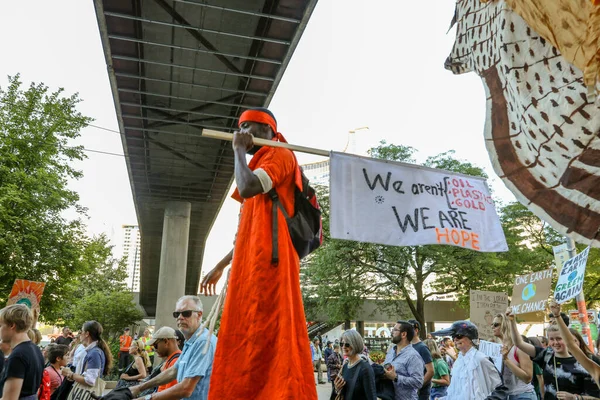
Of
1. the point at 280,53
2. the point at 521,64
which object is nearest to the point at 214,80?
the point at 280,53

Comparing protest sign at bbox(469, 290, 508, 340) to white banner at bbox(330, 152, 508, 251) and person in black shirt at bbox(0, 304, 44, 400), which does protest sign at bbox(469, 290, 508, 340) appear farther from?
person in black shirt at bbox(0, 304, 44, 400)

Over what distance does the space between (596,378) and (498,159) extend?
3152mm

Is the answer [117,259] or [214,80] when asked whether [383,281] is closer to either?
[214,80]

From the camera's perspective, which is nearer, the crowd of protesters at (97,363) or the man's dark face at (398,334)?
the crowd of protesters at (97,363)

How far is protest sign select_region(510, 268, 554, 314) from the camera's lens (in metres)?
5.84

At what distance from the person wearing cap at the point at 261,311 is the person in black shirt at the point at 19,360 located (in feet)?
8.77

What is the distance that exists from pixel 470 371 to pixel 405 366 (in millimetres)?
714

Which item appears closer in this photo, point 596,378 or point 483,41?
point 483,41

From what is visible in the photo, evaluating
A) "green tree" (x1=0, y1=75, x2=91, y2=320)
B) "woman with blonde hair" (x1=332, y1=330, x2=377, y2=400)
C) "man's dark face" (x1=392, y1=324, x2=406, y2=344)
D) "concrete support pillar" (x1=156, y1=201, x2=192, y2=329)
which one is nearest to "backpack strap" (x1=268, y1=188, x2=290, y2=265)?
"woman with blonde hair" (x1=332, y1=330, x2=377, y2=400)

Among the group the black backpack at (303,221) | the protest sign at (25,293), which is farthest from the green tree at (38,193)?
the black backpack at (303,221)

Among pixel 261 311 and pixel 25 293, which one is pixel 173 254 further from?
pixel 261 311

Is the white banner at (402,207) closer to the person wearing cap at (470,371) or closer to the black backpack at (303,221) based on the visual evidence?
the black backpack at (303,221)

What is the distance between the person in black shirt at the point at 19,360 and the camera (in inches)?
151

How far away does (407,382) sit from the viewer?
5.43 metres
